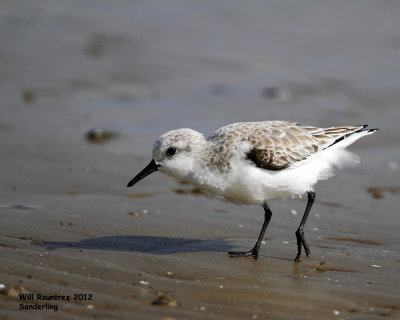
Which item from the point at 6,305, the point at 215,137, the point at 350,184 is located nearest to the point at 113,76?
the point at 350,184

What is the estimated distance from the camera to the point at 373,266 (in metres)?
6.29

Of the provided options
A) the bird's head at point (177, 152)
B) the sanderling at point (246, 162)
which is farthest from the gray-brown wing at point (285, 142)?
the bird's head at point (177, 152)

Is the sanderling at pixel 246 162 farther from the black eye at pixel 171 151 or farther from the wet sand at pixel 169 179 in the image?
the wet sand at pixel 169 179

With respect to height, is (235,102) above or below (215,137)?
above

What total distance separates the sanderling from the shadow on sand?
0.36m

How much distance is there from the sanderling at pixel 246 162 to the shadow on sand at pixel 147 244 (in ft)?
1.18

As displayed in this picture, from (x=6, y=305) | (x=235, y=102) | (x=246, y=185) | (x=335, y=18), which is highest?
(x=335, y=18)

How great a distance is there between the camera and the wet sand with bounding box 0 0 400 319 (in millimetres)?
5359

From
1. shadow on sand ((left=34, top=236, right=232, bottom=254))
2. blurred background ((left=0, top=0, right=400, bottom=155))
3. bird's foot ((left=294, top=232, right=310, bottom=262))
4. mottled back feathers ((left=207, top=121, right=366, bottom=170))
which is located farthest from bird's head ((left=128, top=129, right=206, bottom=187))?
blurred background ((left=0, top=0, right=400, bottom=155))

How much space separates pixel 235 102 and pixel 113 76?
2467 millimetres

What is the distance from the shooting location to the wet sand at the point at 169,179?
17.6 feet

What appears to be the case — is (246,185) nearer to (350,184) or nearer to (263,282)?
(263,282)

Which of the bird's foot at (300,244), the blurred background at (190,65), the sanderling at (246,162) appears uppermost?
the blurred background at (190,65)

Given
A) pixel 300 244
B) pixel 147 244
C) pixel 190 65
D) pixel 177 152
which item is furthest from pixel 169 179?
pixel 190 65
